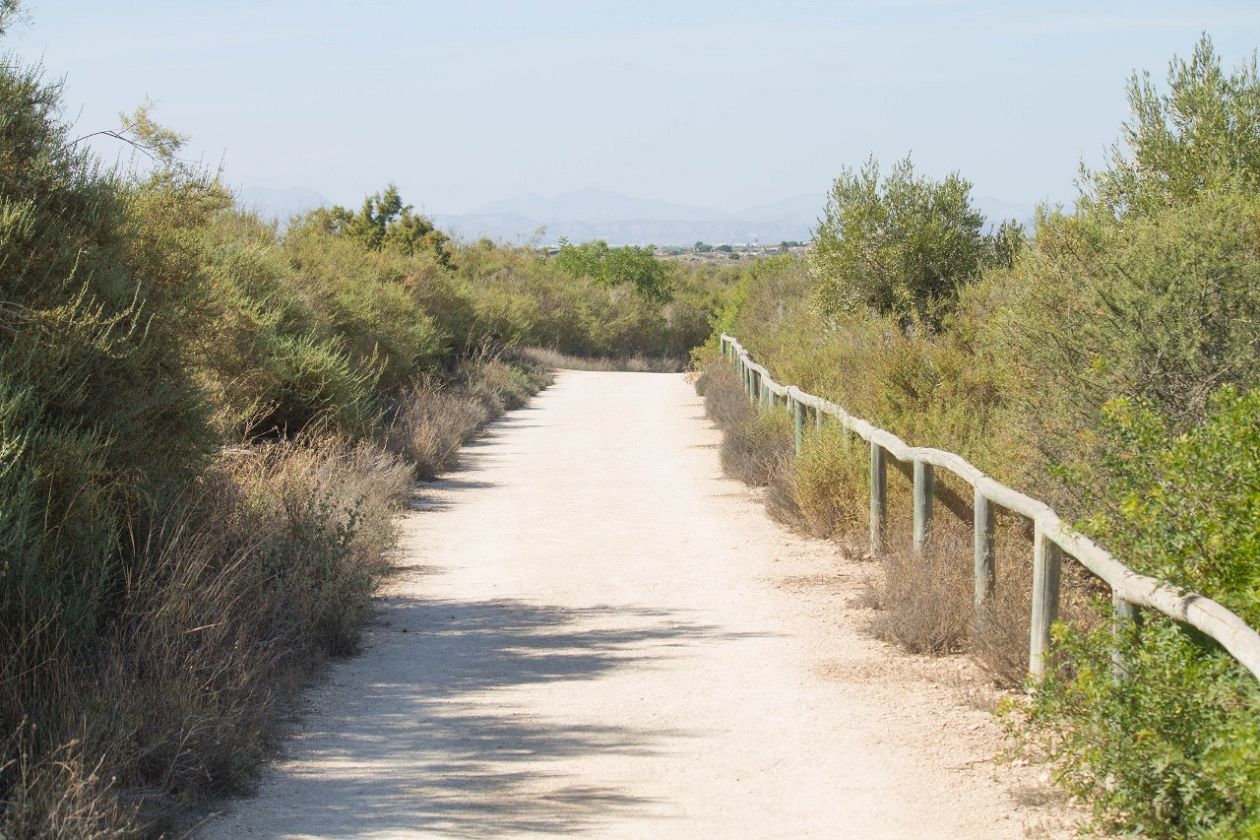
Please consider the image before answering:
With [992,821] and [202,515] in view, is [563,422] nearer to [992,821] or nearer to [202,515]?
[202,515]

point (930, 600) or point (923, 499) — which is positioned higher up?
point (923, 499)

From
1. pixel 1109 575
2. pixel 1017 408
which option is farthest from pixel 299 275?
pixel 1109 575

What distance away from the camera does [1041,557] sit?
7.19 metres

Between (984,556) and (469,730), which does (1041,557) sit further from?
(469,730)

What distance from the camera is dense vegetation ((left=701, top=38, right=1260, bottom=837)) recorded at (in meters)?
5.16

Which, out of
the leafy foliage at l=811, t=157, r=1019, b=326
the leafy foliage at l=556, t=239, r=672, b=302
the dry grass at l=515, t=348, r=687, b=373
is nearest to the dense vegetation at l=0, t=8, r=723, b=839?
the leafy foliage at l=811, t=157, r=1019, b=326

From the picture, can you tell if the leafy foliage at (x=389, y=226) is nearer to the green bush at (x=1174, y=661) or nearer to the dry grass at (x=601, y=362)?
the dry grass at (x=601, y=362)

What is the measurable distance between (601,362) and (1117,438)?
47.4 meters

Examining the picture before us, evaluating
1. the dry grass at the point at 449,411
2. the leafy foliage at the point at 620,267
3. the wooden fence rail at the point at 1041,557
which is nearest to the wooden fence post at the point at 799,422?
the wooden fence rail at the point at 1041,557

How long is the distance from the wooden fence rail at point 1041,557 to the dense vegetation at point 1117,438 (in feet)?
0.33

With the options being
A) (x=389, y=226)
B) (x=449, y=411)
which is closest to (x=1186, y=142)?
(x=449, y=411)

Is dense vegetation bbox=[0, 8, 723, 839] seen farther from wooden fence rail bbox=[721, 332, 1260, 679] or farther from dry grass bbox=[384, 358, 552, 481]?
dry grass bbox=[384, 358, 552, 481]

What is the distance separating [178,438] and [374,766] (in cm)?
272

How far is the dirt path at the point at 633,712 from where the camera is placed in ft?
19.7
